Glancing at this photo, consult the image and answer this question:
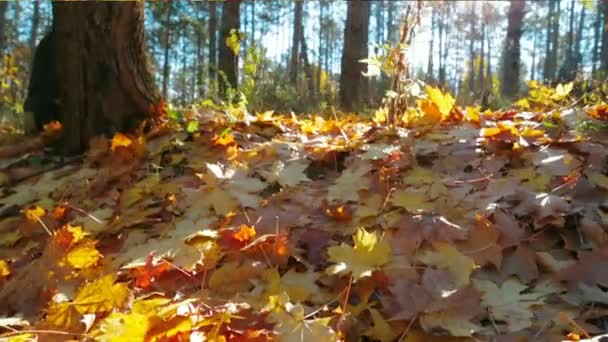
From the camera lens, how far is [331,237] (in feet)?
4.57

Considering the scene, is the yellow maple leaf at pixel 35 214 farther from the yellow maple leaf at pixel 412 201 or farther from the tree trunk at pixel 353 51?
the tree trunk at pixel 353 51

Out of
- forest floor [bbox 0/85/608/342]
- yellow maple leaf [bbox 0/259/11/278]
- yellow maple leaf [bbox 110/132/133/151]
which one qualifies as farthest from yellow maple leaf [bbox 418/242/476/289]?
yellow maple leaf [bbox 110/132/133/151]

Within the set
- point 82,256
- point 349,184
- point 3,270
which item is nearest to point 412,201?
point 349,184

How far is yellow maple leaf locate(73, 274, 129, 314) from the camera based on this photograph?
1107 mm

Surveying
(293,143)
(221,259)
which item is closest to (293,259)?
(221,259)

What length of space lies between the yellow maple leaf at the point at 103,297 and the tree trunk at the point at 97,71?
4.49 feet

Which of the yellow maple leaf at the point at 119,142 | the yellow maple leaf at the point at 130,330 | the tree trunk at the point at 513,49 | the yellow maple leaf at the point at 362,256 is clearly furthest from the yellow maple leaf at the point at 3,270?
the tree trunk at the point at 513,49

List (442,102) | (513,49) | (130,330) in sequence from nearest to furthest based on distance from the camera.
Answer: (130,330) < (442,102) < (513,49)

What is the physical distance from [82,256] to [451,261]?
91 centimetres

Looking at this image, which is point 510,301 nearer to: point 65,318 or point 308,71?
point 65,318

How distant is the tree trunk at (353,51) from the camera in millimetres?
4902

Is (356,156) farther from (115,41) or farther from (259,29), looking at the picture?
(259,29)

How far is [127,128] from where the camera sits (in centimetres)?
238

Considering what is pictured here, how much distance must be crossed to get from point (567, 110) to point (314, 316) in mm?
1484
